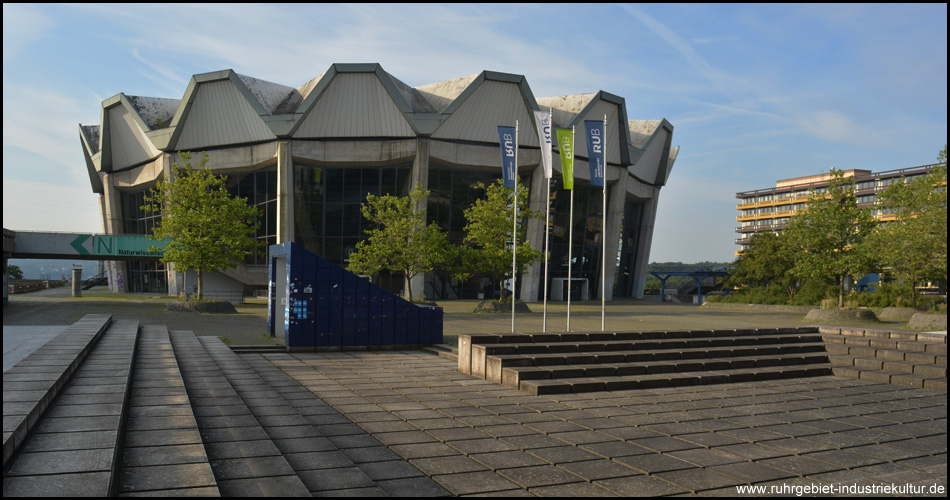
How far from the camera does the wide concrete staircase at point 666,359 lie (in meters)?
12.1

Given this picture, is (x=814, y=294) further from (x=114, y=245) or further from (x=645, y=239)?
(x=114, y=245)

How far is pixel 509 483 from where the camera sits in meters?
6.10

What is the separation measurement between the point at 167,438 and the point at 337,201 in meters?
39.7

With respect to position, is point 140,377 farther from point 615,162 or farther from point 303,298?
point 615,162

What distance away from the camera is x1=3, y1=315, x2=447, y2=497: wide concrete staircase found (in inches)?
188

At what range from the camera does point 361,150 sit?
42.7m

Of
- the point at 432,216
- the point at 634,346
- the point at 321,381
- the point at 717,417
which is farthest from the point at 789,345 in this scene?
the point at 432,216

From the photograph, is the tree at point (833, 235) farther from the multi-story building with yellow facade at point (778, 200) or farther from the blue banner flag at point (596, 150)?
the multi-story building with yellow facade at point (778, 200)

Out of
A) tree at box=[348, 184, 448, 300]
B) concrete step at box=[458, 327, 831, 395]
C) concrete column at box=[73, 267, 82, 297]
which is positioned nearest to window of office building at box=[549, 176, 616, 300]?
tree at box=[348, 184, 448, 300]

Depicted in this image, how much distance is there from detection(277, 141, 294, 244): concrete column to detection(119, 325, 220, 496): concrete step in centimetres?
3380

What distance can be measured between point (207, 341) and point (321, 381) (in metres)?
6.06

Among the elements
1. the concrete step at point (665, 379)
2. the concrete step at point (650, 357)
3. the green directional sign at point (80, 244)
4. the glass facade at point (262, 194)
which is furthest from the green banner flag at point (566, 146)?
the green directional sign at point (80, 244)

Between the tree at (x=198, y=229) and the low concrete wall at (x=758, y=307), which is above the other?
the tree at (x=198, y=229)

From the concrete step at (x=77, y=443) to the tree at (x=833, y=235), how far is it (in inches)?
1164
